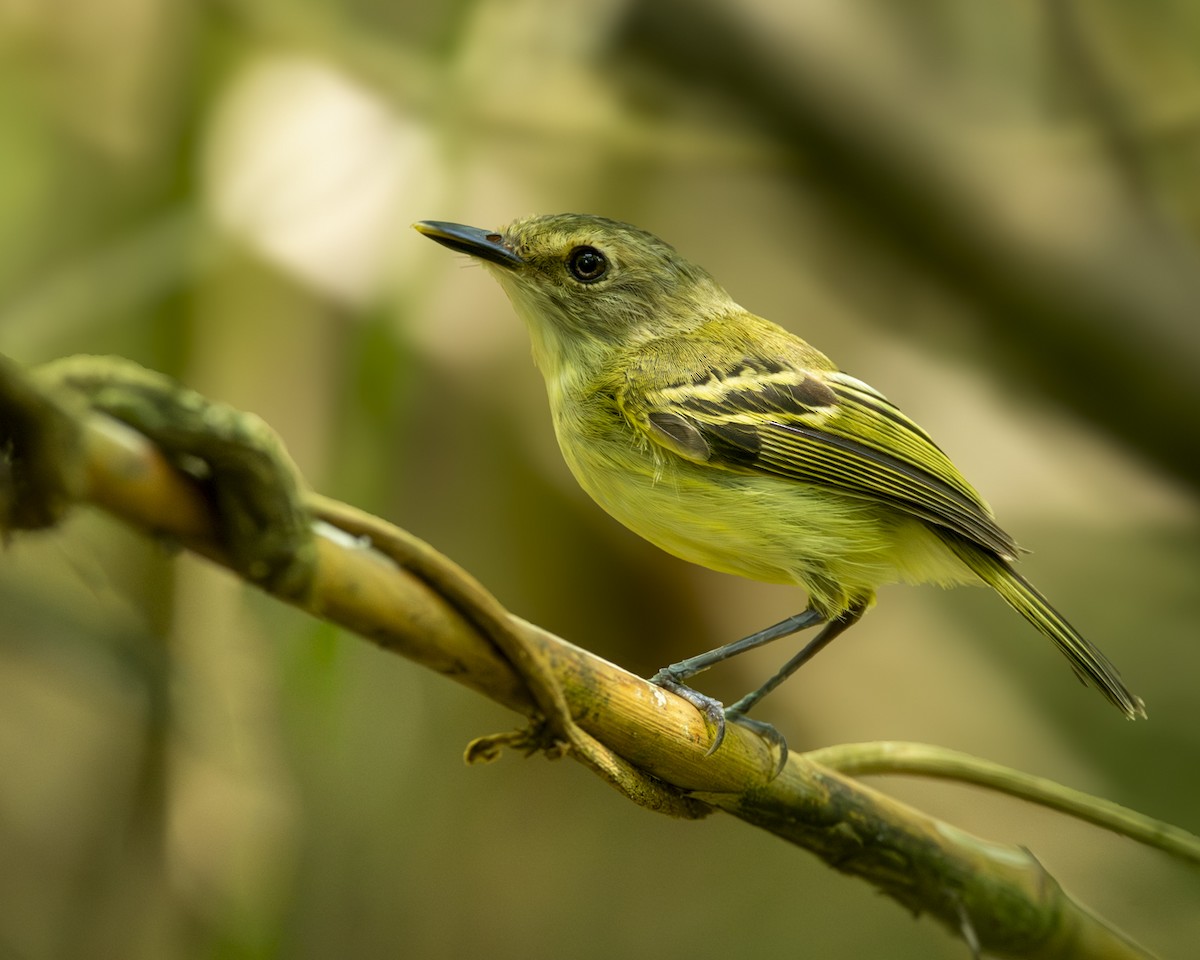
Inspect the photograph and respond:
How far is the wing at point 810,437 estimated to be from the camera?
2363mm

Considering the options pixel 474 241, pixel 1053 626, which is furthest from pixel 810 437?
pixel 474 241

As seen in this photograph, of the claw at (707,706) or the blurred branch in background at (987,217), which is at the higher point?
the blurred branch in background at (987,217)

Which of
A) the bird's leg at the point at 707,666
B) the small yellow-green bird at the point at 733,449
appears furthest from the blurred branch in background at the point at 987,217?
the bird's leg at the point at 707,666

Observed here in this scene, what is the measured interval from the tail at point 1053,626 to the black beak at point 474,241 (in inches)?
47.1

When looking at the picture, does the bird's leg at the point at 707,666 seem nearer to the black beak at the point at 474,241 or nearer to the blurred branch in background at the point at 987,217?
the black beak at the point at 474,241

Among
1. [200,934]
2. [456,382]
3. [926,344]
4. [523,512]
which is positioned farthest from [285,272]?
[926,344]

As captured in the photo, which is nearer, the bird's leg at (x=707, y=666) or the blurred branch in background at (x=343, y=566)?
the blurred branch in background at (x=343, y=566)

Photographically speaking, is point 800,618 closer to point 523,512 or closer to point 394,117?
point 523,512

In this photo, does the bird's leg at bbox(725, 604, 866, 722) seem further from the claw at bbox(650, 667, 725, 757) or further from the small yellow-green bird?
the claw at bbox(650, 667, 725, 757)

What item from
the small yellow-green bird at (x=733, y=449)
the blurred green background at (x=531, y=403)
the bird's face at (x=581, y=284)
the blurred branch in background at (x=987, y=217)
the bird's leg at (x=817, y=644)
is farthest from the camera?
the blurred branch in background at (x=987, y=217)

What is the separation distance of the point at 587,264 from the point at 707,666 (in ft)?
3.46

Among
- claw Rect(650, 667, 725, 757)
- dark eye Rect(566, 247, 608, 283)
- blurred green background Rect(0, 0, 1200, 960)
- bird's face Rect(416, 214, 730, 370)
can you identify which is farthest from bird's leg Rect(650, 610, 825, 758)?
blurred green background Rect(0, 0, 1200, 960)

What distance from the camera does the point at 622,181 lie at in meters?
4.79

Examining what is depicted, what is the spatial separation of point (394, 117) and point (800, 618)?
2571 millimetres
